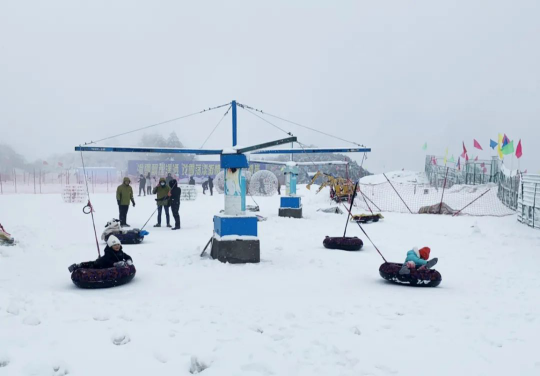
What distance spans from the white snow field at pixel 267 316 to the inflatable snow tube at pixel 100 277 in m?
0.14

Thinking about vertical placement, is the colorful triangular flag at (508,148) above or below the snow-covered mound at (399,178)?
above

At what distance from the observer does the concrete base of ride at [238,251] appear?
9.55 meters

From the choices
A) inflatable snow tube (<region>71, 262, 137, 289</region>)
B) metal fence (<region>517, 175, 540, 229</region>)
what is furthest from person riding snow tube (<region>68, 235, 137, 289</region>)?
metal fence (<region>517, 175, 540, 229</region>)

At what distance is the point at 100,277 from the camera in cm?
711

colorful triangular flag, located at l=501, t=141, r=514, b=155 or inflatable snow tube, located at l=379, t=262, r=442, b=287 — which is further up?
colorful triangular flag, located at l=501, t=141, r=514, b=155

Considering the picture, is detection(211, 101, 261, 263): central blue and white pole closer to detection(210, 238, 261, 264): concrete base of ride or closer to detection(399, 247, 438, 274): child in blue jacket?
detection(210, 238, 261, 264): concrete base of ride

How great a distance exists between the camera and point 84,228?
50.1ft

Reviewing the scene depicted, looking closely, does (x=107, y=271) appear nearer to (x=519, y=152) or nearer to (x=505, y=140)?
(x=519, y=152)

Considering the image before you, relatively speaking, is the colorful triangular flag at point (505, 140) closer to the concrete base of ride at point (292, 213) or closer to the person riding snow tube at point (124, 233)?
the concrete base of ride at point (292, 213)

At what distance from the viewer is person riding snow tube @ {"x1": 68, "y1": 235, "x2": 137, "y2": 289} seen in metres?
7.07

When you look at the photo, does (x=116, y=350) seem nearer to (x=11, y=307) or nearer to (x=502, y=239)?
(x=11, y=307)

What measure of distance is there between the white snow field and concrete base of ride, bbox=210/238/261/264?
11.3 inches

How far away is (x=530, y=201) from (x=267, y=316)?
607 inches

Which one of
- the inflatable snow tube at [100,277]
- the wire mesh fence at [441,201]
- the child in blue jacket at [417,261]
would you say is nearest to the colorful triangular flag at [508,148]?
the wire mesh fence at [441,201]
